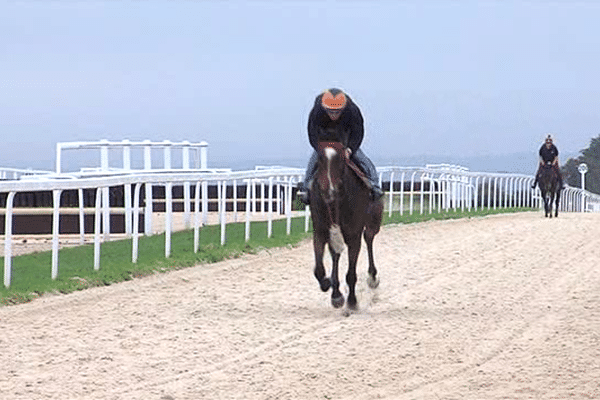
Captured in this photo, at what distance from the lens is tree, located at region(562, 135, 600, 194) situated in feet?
323

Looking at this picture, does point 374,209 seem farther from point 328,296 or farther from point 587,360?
point 587,360

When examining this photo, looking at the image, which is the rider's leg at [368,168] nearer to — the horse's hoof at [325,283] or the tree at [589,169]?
the horse's hoof at [325,283]

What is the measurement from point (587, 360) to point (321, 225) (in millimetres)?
3467

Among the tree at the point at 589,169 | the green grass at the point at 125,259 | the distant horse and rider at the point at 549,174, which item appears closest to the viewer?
the green grass at the point at 125,259

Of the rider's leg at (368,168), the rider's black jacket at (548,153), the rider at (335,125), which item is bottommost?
the rider's black jacket at (548,153)

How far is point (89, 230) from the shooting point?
23.5 metres

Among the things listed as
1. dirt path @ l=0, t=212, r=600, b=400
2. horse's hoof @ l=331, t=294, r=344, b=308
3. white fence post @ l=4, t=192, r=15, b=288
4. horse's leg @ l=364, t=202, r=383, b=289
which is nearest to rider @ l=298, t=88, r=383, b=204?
horse's hoof @ l=331, t=294, r=344, b=308

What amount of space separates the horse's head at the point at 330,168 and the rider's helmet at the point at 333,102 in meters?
0.26

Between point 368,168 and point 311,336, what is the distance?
229 cm

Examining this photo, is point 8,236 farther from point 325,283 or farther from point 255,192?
point 255,192

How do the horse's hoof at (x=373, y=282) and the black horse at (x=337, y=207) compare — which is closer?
the black horse at (x=337, y=207)

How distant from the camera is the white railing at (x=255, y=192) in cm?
1421

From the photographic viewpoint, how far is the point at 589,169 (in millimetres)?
101438

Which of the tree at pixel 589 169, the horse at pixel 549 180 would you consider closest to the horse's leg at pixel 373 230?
the horse at pixel 549 180
